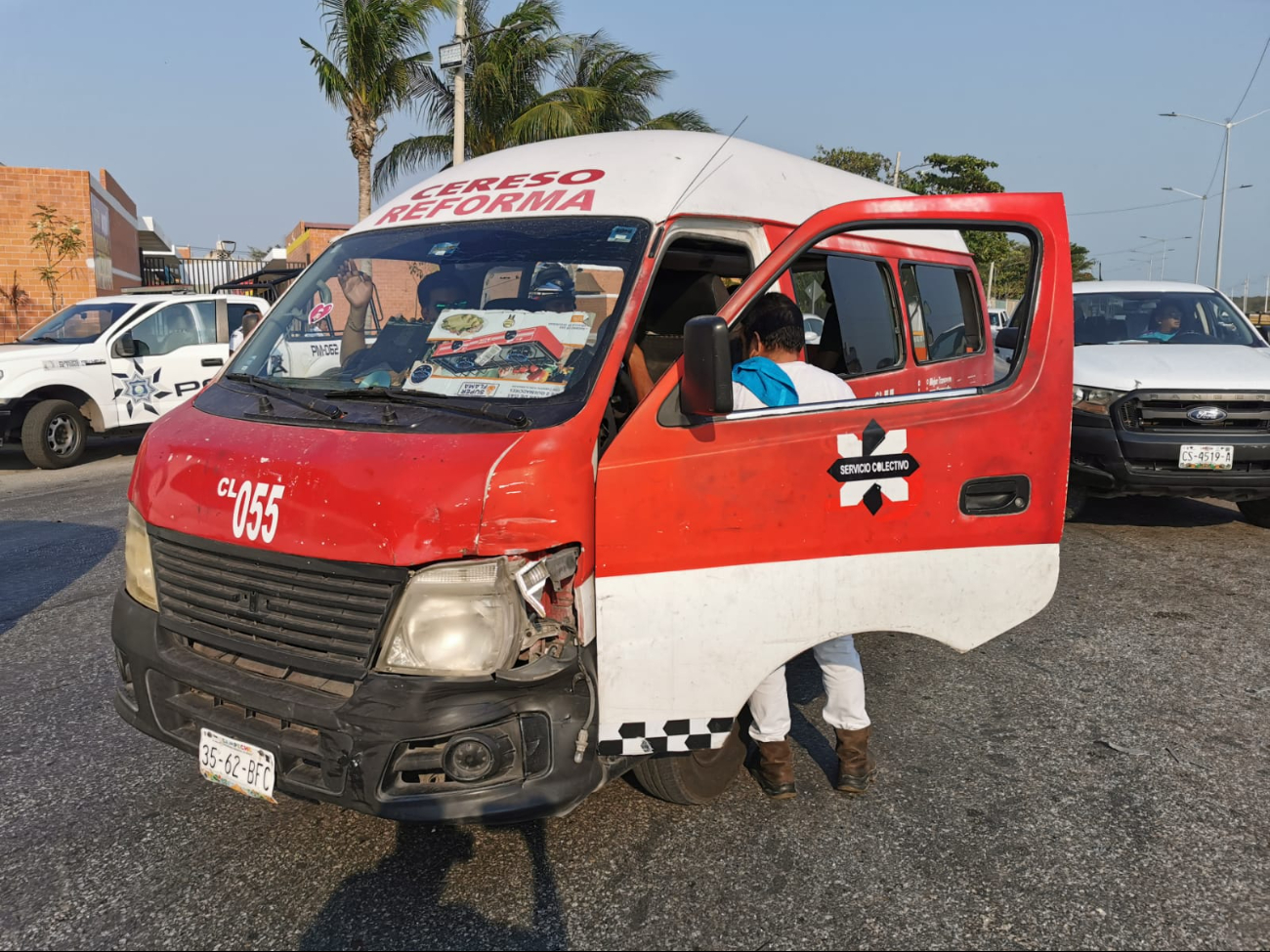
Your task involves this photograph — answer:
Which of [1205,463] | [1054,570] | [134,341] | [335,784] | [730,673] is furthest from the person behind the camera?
[134,341]

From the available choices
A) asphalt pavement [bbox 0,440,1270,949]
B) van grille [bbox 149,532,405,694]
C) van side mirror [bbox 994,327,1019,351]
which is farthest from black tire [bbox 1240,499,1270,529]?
van grille [bbox 149,532,405,694]

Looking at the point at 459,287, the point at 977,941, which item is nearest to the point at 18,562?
the point at 459,287

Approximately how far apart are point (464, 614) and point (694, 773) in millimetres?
1097

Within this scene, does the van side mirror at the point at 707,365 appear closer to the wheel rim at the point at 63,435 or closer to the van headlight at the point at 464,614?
the van headlight at the point at 464,614

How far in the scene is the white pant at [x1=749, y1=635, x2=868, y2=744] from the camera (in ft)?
10.7

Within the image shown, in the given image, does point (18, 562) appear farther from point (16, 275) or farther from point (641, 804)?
point (16, 275)

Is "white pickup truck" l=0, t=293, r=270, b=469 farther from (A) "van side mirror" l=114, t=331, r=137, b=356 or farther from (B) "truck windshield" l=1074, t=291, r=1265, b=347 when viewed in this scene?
(B) "truck windshield" l=1074, t=291, r=1265, b=347

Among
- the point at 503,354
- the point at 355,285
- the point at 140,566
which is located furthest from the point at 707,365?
the point at 140,566

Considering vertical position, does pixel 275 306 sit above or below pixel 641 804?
above

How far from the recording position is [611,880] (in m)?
2.89

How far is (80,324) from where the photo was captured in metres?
11.2

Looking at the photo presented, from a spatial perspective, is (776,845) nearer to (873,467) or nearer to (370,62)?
(873,467)

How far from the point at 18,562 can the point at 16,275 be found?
642 inches

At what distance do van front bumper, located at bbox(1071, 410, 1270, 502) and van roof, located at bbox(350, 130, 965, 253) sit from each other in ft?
11.4
